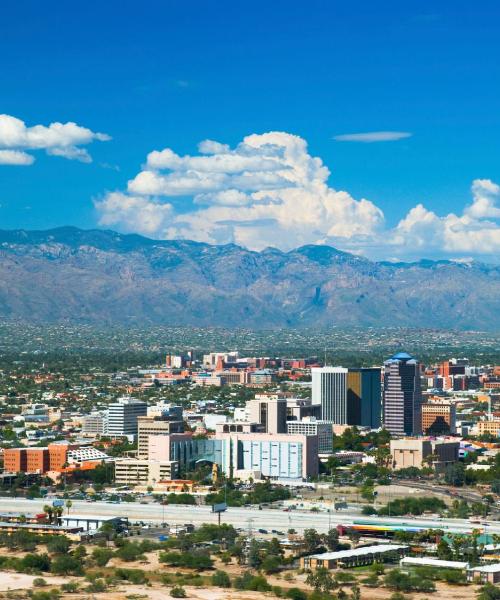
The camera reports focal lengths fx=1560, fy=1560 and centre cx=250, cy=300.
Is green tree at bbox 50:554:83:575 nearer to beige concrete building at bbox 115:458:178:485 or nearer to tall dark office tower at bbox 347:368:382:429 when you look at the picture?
beige concrete building at bbox 115:458:178:485

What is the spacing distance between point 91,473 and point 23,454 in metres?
8.42

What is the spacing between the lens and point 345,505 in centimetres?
10969

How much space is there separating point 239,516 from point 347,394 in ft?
221

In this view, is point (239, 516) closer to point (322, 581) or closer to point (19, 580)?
point (19, 580)

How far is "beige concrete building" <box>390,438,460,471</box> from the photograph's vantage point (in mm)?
138250

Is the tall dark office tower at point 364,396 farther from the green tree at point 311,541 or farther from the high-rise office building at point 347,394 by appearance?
the green tree at point 311,541

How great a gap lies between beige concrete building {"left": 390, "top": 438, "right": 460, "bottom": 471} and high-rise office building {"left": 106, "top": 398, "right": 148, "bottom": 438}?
3318 centimetres

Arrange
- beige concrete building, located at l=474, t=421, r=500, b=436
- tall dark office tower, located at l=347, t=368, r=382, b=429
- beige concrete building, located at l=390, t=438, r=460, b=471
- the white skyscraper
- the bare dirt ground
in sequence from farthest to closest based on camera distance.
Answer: beige concrete building, located at l=474, t=421, r=500, b=436, tall dark office tower, located at l=347, t=368, r=382, b=429, the white skyscraper, beige concrete building, located at l=390, t=438, r=460, b=471, the bare dirt ground

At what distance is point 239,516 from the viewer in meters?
104

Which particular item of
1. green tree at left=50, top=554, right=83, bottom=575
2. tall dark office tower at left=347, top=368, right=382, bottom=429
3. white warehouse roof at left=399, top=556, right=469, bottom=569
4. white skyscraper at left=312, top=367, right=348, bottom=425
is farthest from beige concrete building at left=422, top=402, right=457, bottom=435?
green tree at left=50, top=554, right=83, bottom=575

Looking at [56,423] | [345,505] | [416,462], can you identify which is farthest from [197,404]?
[345,505]

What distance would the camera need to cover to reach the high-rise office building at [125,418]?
163m

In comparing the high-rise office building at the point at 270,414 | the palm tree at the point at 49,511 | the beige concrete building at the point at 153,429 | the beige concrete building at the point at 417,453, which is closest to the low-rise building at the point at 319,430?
the high-rise office building at the point at 270,414

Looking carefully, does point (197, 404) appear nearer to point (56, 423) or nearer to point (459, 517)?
point (56, 423)
